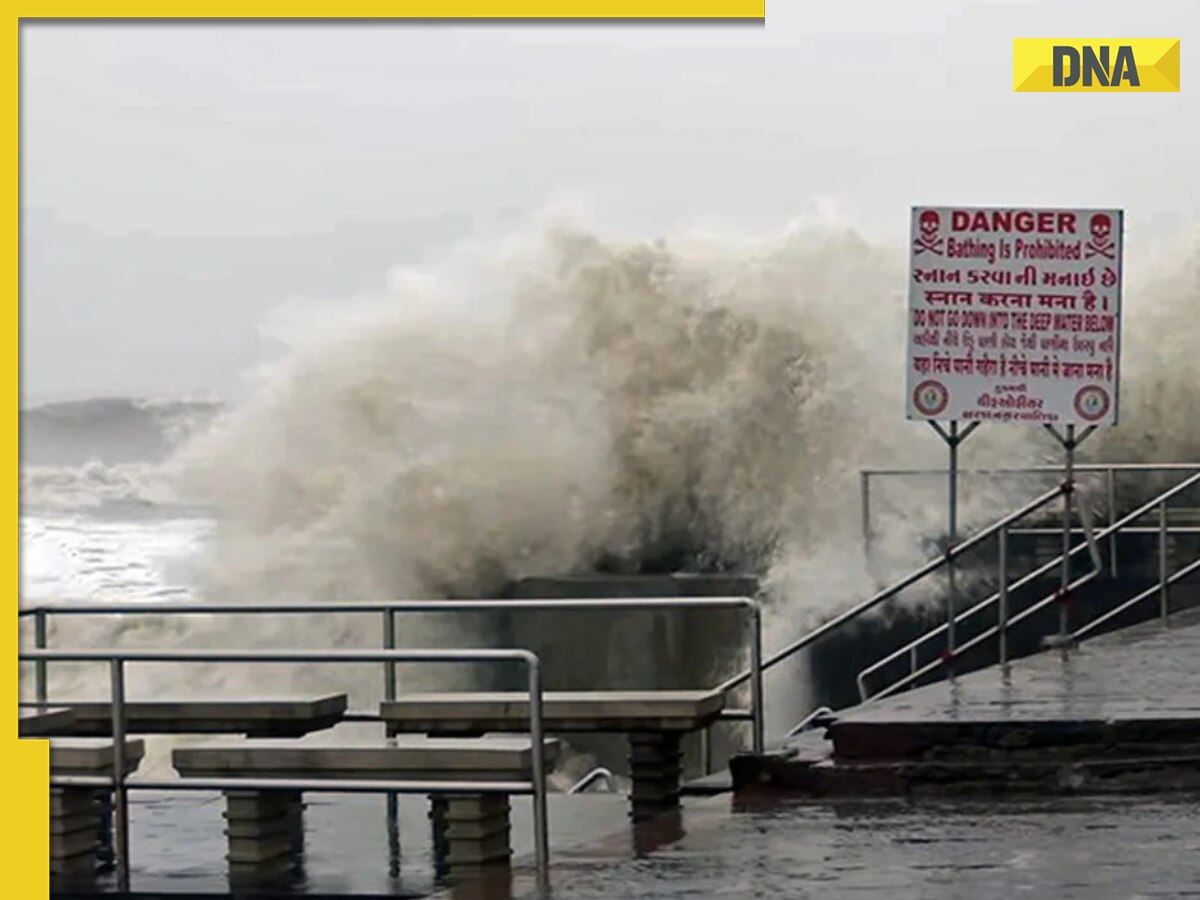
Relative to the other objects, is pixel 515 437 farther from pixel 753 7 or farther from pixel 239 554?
pixel 753 7

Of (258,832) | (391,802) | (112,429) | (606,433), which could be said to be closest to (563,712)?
(391,802)

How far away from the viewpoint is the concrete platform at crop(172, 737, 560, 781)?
24.4 ft

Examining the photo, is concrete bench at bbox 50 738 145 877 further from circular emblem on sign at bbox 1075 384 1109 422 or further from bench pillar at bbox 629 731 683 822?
circular emblem on sign at bbox 1075 384 1109 422

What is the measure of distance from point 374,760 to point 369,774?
0.06m

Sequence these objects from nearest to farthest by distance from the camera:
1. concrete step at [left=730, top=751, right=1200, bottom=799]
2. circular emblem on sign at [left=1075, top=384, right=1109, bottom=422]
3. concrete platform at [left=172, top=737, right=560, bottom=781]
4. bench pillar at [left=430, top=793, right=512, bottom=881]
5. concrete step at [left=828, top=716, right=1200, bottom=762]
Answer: concrete platform at [left=172, top=737, right=560, bottom=781] < bench pillar at [left=430, top=793, right=512, bottom=881] < concrete step at [left=730, top=751, right=1200, bottom=799] < concrete step at [left=828, top=716, right=1200, bottom=762] < circular emblem on sign at [left=1075, top=384, right=1109, bottom=422]

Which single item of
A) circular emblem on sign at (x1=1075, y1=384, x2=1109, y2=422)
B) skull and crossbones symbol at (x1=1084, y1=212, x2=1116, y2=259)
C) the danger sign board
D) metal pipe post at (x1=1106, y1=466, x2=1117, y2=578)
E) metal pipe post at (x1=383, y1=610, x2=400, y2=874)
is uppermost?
skull and crossbones symbol at (x1=1084, y1=212, x2=1116, y2=259)

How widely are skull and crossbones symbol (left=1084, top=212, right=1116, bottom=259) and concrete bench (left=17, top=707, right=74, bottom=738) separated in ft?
15.7

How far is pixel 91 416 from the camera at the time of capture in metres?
35.6

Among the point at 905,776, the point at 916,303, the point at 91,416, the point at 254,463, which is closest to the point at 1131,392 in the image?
the point at 254,463

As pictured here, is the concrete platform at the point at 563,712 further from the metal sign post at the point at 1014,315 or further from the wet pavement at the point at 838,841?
the metal sign post at the point at 1014,315

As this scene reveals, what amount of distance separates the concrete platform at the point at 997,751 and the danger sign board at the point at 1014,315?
5.85ft

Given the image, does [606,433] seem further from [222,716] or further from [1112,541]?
[222,716]

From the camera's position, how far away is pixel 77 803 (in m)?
8.10

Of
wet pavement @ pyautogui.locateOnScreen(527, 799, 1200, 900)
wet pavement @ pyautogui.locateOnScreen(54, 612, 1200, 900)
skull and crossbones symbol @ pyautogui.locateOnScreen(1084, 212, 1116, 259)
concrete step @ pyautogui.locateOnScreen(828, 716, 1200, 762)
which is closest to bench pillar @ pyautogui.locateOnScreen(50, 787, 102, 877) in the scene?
wet pavement @ pyautogui.locateOnScreen(54, 612, 1200, 900)
